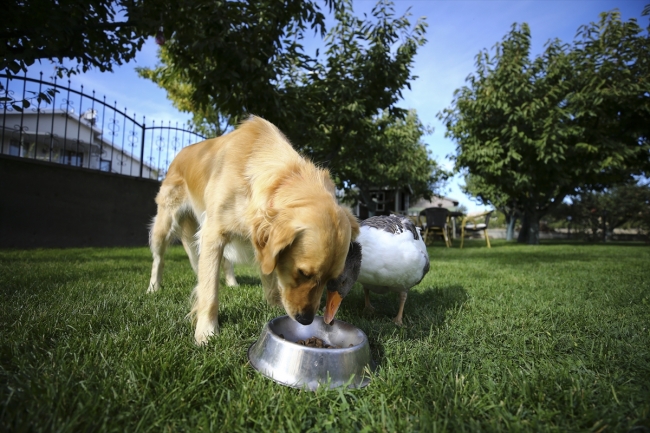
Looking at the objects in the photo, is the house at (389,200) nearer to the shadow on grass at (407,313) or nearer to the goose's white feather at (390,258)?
the shadow on grass at (407,313)

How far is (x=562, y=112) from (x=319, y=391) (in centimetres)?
1518

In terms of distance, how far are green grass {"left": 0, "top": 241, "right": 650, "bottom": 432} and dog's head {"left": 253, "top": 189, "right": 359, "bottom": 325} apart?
0.46m

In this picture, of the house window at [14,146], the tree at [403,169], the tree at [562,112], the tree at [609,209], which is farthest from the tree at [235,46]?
the tree at [609,209]

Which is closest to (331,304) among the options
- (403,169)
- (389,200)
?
(403,169)

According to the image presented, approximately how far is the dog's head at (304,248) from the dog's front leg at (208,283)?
0.54 m

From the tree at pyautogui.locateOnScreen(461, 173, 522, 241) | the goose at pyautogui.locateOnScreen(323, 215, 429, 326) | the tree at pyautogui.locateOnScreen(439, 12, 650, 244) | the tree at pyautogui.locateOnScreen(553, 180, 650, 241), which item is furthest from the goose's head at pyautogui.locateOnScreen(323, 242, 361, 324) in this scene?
the tree at pyautogui.locateOnScreen(553, 180, 650, 241)

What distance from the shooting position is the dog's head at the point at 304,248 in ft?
5.98

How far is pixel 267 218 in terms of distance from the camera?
1971 mm

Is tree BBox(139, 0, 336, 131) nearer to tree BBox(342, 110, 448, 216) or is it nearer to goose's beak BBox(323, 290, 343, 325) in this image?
goose's beak BBox(323, 290, 343, 325)

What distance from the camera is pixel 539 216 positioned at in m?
16.3

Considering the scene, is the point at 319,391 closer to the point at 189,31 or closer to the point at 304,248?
the point at 304,248

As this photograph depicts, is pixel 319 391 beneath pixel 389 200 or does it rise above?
beneath

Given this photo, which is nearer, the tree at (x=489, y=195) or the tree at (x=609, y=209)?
the tree at (x=489, y=195)

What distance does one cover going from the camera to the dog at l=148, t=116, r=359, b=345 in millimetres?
1855
